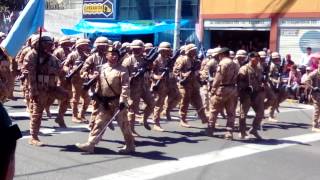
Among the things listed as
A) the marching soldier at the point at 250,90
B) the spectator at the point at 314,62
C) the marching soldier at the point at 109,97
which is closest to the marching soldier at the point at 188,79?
the marching soldier at the point at 250,90

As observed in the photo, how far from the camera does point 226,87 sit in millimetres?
10953

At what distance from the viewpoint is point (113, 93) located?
9.05m

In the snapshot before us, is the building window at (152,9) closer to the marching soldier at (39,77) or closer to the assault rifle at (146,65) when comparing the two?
the assault rifle at (146,65)

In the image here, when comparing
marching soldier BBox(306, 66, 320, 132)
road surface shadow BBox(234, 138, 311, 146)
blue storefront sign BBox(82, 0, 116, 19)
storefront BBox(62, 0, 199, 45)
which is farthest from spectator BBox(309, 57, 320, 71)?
blue storefront sign BBox(82, 0, 116, 19)

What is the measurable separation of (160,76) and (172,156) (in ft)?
10.3

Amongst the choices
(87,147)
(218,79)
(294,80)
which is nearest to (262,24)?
(294,80)

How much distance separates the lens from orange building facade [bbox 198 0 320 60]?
2390 cm

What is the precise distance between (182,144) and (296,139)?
2801mm

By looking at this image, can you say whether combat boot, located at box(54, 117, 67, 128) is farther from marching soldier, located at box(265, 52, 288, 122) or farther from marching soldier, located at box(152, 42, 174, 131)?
marching soldier, located at box(265, 52, 288, 122)

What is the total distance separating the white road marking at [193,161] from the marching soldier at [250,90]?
730 mm

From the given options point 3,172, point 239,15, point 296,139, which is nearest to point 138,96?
point 296,139

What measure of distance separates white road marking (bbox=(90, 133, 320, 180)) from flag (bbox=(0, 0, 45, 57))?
2068 millimetres

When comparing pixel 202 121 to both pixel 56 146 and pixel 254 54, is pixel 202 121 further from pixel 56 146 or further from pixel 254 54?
pixel 56 146

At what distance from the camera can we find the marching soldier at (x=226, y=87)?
1090 centimetres
